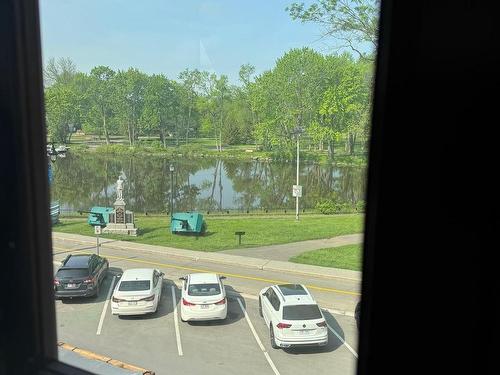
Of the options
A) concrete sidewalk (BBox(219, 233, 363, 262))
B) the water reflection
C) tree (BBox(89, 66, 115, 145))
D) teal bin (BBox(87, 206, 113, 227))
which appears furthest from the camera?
teal bin (BBox(87, 206, 113, 227))

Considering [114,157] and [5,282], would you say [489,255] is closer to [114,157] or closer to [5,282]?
[5,282]

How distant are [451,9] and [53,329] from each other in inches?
43.3

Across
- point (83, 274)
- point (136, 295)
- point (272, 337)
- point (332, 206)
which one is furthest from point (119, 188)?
point (272, 337)

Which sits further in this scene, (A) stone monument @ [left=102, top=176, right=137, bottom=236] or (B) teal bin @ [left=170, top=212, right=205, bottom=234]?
(B) teal bin @ [left=170, top=212, right=205, bottom=234]

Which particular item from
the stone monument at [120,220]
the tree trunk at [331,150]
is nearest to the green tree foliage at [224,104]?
the tree trunk at [331,150]

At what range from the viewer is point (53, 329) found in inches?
42.5

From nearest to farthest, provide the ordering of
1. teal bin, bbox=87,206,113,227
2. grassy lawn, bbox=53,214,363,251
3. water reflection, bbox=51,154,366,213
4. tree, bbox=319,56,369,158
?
1. tree, bbox=319,56,369,158
2. water reflection, bbox=51,154,366,213
3. teal bin, bbox=87,206,113,227
4. grassy lawn, bbox=53,214,363,251

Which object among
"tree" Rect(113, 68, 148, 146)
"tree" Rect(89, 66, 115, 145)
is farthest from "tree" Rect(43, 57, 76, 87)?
"tree" Rect(113, 68, 148, 146)

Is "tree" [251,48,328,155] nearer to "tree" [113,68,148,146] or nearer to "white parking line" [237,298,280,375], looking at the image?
"tree" [113,68,148,146]

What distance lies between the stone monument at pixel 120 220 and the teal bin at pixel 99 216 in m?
0.10

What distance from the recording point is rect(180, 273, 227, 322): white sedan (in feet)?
13.2

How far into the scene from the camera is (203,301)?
13.6 feet

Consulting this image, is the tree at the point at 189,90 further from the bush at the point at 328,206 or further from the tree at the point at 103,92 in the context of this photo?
the bush at the point at 328,206

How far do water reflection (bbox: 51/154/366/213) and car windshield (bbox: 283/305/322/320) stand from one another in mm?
2054
